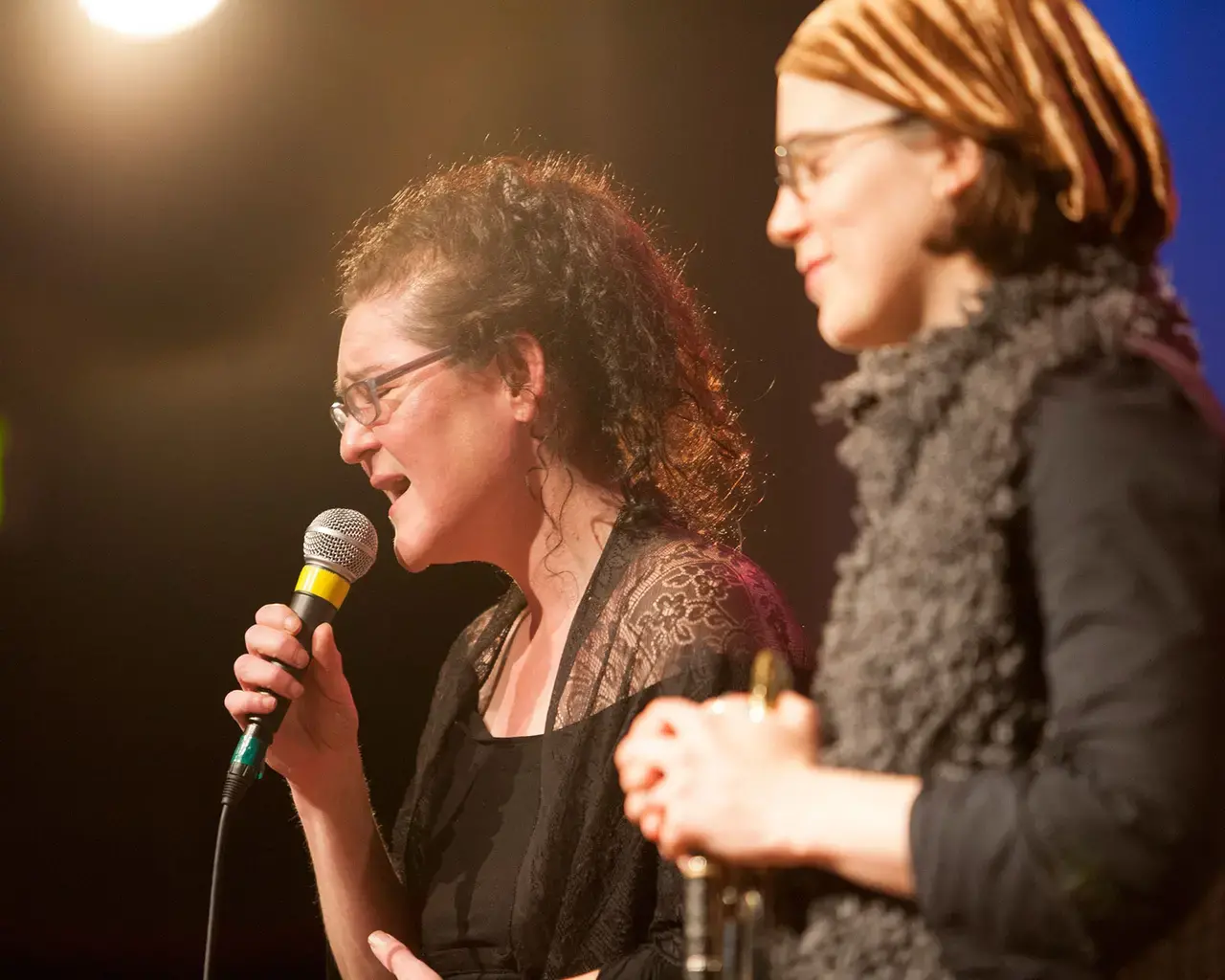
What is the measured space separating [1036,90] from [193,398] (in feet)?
6.04

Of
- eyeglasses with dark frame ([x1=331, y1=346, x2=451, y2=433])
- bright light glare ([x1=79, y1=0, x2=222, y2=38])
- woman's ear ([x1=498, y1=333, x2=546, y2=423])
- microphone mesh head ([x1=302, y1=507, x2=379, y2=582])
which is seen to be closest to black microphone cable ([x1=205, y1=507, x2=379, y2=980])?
microphone mesh head ([x1=302, y1=507, x2=379, y2=582])

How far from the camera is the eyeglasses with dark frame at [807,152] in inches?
39.8

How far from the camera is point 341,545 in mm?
1692

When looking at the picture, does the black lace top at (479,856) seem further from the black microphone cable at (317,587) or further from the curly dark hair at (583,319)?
the curly dark hair at (583,319)

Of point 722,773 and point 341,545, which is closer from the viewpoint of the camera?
point 722,773

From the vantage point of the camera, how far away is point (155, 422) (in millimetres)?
2443

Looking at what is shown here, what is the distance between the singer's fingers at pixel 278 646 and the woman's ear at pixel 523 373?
1.36 ft

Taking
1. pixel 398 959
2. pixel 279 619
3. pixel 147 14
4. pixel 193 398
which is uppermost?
pixel 147 14

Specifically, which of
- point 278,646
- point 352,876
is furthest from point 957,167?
point 352,876

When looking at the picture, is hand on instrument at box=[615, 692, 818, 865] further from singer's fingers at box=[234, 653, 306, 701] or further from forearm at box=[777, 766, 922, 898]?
singer's fingers at box=[234, 653, 306, 701]

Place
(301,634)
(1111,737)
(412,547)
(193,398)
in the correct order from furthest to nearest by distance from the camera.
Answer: (193,398) < (412,547) < (301,634) < (1111,737)

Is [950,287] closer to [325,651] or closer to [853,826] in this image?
[853,826]

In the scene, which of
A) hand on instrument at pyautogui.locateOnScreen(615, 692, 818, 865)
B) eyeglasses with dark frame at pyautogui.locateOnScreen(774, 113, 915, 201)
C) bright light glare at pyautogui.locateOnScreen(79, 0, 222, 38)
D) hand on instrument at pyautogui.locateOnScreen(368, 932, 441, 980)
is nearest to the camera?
hand on instrument at pyautogui.locateOnScreen(615, 692, 818, 865)

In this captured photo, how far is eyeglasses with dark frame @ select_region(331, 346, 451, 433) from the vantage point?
1.78 metres
